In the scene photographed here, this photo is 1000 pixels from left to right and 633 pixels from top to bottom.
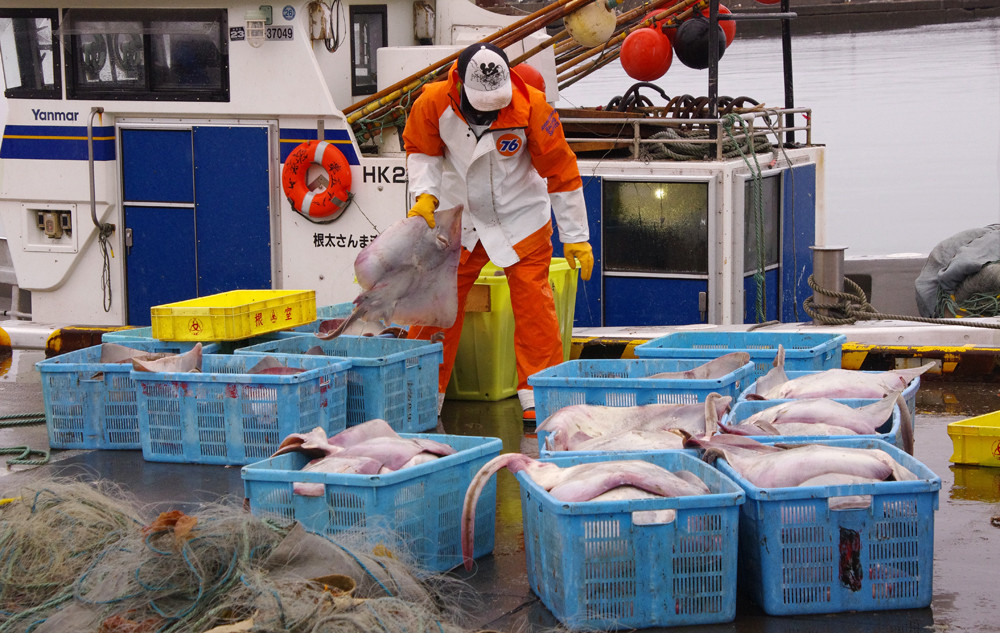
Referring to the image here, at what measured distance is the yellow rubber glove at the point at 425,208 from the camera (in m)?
6.32

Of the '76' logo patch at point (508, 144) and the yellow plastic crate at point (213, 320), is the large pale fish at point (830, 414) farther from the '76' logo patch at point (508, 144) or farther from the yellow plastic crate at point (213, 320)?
the yellow plastic crate at point (213, 320)

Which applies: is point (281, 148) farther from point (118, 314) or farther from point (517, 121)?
point (517, 121)

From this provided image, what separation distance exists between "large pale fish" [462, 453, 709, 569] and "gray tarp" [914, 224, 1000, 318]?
21.1ft

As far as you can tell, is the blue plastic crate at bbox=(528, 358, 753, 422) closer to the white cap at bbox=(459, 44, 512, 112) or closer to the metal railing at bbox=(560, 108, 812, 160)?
the white cap at bbox=(459, 44, 512, 112)

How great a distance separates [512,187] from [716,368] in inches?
65.5

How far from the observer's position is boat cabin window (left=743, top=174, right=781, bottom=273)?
8477 millimetres

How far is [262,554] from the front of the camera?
12.4ft

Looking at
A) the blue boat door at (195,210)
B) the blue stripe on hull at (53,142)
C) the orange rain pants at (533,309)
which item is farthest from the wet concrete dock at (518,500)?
the blue stripe on hull at (53,142)

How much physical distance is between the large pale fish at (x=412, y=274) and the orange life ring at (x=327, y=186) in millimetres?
2019

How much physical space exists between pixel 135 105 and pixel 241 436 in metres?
3.80

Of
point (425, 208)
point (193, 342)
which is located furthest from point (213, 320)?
point (425, 208)

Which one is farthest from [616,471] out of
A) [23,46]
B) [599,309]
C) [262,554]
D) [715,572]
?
[23,46]

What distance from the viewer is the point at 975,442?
216 inches

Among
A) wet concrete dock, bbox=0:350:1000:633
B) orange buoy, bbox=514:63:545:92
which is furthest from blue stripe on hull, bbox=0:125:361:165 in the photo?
wet concrete dock, bbox=0:350:1000:633
